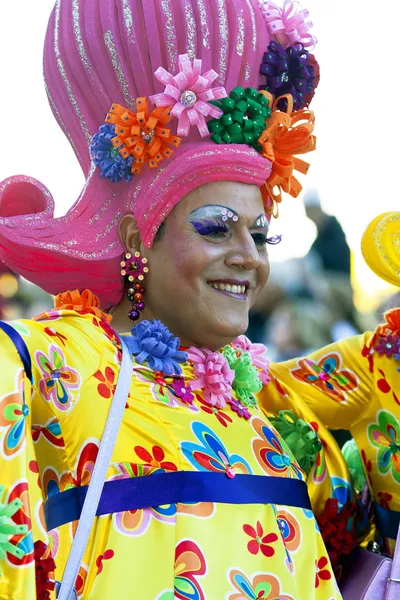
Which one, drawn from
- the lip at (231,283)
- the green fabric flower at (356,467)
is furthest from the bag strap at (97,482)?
the green fabric flower at (356,467)

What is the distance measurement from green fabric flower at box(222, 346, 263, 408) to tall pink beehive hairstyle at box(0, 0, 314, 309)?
370mm

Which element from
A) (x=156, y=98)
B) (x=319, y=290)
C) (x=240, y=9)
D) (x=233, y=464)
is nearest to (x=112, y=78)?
(x=156, y=98)

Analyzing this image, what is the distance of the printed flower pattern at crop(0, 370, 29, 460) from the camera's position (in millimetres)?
2016

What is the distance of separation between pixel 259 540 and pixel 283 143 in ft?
3.59

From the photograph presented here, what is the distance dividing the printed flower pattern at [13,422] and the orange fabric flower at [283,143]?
1.04 meters

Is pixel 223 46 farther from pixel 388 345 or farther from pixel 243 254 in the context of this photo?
pixel 388 345

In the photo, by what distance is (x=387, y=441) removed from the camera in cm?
297

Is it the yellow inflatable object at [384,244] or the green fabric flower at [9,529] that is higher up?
the yellow inflatable object at [384,244]

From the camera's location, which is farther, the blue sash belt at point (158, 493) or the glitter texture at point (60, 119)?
the glitter texture at point (60, 119)

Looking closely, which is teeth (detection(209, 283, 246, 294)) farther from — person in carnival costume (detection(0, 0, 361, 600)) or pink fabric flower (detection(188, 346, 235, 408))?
pink fabric flower (detection(188, 346, 235, 408))

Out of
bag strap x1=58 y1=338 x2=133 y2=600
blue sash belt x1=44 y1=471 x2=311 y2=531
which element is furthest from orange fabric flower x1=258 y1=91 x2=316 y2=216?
blue sash belt x1=44 y1=471 x2=311 y2=531

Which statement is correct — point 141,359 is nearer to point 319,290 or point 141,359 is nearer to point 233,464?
point 233,464

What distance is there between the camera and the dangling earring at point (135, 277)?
8.79ft

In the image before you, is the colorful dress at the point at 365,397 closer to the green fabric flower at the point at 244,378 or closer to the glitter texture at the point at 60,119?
the green fabric flower at the point at 244,378
